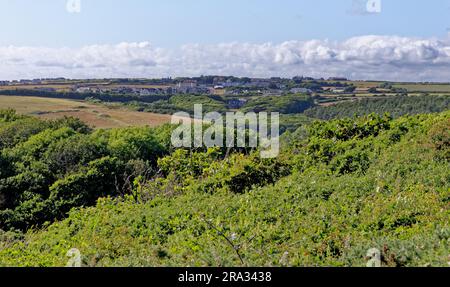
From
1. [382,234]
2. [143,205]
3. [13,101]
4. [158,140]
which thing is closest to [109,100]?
[13,101]

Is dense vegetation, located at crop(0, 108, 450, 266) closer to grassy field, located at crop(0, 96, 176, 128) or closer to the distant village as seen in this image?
grassy field, located at crop(0, 96, 176, 128)

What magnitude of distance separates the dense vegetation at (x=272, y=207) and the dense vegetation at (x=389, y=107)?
4212cm

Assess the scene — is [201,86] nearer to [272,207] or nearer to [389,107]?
[389,107]

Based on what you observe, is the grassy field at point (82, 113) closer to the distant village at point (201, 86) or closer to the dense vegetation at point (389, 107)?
the distant village at point (201, 86)

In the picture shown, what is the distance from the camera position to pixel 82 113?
6103 cm

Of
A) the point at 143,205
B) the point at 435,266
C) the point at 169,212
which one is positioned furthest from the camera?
the point at 143,205

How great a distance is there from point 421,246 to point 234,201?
221 inches

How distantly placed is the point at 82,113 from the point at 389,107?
38.7 meters

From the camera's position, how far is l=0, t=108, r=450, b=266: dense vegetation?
22.8 ft

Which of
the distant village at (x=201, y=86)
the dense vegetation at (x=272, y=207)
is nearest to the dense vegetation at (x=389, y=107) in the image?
the distant village at (x=201, y=86)

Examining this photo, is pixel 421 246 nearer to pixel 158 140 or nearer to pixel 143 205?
pixel 143 205

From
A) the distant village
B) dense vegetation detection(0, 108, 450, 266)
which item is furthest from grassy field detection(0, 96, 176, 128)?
dense vegetation detection(0, 108, 450, 266)

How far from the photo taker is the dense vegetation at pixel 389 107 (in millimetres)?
56500

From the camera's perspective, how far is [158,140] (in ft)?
Result: 97.4
